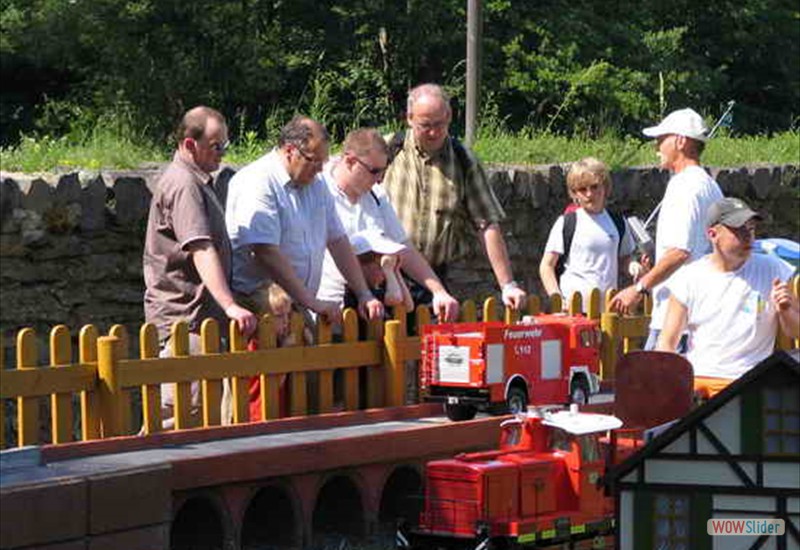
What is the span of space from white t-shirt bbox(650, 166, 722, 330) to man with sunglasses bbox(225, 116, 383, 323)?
1524 mm

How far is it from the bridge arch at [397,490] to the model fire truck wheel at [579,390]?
0.85 metres

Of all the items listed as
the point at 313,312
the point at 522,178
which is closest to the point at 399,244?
the point at 313,312

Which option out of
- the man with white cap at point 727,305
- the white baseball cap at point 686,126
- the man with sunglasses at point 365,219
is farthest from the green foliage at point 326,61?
the man with white cap at point 727,305

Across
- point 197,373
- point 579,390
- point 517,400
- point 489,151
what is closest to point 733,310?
point 517,400

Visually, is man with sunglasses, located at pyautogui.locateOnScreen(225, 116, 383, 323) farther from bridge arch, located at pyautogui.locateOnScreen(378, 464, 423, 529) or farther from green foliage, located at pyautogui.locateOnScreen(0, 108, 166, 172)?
green foliage, located at pyautogui.locateOnScreen(0, 108, 166, 172)

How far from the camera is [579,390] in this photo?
373 inches

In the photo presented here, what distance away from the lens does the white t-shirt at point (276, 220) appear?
28.3ft

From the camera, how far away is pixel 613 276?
35.2 feet

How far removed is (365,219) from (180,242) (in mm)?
1264

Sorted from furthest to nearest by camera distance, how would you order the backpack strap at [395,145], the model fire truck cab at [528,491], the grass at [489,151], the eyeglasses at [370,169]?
the grass at [489,151] < the backpack strap at [395,145] < the eyeglasses at [370,169] < the model fire truck cab at [528,491]

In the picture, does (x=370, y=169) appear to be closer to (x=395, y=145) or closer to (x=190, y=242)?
(x=395, y=145)

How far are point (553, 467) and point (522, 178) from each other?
20.3 ft

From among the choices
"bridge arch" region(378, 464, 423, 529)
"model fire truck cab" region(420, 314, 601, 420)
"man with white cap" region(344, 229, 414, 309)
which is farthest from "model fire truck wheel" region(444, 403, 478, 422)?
"man with white cap" region(344, 229, 414, 309)

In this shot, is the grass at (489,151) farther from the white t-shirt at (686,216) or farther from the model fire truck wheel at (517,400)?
the white t-shirt at (686,216)
